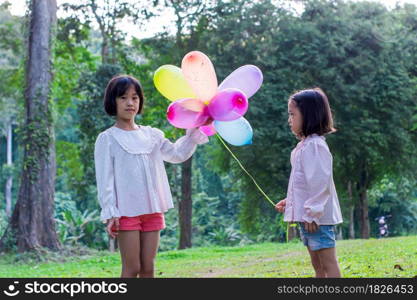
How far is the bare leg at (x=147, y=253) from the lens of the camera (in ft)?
12.6

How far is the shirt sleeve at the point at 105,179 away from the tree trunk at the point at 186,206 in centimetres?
1323

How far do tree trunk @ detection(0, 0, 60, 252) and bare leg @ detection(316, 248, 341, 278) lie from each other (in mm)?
8306

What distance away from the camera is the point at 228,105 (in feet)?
14.0

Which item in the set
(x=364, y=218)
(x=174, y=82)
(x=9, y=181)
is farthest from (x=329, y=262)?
(x=9, y=181)

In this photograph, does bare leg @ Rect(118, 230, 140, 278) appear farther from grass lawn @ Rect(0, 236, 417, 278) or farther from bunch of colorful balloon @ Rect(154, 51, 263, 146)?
grass lawn @ Rect(0, 236, 417, 278)

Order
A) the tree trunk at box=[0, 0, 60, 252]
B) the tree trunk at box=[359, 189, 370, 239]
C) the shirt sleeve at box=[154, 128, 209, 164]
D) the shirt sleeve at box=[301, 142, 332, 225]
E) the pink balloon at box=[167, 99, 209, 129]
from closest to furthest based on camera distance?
1. the shirt sleeve at box=[301, 142, 332, 225]
2. the shirt sleeve at box=[154, 128, 209, 164]
3. the pink balloon at box=[167, 99, 209, 129]
4. the tree trunk at box=[0, 0, 60, 252]
5. the tree trunk at box=[359, 189, 370, 239]

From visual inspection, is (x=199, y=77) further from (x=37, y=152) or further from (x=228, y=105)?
(x=37, y=152)

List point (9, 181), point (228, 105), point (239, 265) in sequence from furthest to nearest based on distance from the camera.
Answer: point (9, 181), point (239, 265), point (228, 105)

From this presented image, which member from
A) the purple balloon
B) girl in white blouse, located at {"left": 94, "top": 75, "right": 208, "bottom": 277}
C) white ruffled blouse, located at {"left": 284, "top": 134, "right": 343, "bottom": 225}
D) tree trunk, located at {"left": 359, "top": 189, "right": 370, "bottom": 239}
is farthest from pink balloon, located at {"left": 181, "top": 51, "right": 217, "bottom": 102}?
tree trunk, located at {"left": 359, "top": 189, "right": 370, "bottom": 239}

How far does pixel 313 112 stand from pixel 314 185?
0.43m

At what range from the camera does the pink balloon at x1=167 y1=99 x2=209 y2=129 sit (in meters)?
4.26

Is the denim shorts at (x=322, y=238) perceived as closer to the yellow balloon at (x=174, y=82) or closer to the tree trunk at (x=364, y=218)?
the yellow balloon at (x=174, y=82)

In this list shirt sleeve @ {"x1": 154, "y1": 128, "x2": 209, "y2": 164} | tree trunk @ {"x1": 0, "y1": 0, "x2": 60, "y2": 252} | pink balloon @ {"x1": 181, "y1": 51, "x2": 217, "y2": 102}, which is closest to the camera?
shirt sleeve @ {"x1": 154, "y1": 128, "x2": 209, "y2": 164}

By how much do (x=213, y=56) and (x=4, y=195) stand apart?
19524mm
